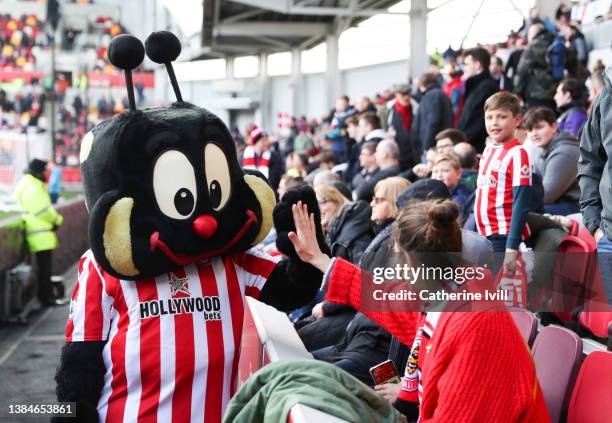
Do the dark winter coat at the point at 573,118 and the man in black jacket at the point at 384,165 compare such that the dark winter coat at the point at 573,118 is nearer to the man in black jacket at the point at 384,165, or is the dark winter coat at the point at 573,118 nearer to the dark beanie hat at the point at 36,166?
the man in black jacket at the point at 384,165

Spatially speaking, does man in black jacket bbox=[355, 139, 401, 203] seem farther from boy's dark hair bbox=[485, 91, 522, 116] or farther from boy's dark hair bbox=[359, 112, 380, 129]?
boy's dark hair bbox=[485, 91, 522, 116]

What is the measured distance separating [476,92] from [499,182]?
2981 millimetres

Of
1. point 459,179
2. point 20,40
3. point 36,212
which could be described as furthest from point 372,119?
point 20,40

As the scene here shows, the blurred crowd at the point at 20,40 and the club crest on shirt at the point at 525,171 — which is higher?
the blurred crowd at the point at 20,40

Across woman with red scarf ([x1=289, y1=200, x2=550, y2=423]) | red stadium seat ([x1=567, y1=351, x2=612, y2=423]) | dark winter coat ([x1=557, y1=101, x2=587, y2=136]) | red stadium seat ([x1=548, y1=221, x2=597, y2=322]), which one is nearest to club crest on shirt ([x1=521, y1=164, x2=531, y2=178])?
red stadium seat ([x1=548, y1=221, x2=597, y2=322])

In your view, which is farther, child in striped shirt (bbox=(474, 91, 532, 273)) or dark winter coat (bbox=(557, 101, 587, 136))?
dark winter coat (bbox=(557, 101, 587, 136))

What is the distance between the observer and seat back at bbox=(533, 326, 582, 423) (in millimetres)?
2791

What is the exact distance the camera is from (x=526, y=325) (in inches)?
124

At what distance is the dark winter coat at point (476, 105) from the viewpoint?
731cm

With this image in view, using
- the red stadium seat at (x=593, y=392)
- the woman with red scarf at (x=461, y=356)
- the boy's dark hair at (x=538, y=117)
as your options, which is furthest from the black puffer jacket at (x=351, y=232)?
the woman with red scarf at (x=461, y=356)

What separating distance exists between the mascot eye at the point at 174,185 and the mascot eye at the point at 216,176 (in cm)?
7

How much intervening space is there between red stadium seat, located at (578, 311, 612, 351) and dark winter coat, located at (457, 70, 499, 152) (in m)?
3.31

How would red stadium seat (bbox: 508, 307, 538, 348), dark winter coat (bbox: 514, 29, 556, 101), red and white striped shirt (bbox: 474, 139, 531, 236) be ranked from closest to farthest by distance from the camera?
red stadium seat (bbox: 508, 307, 538, 348)
red and white striped shirt (bbox: 474, 139, 531, 236)
dark winter coat (bbox: 514, 29, 556, 101)

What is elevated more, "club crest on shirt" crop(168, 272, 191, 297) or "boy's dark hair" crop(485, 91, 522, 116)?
"boy's dark hair" crop(485, 91, 522, 116)
